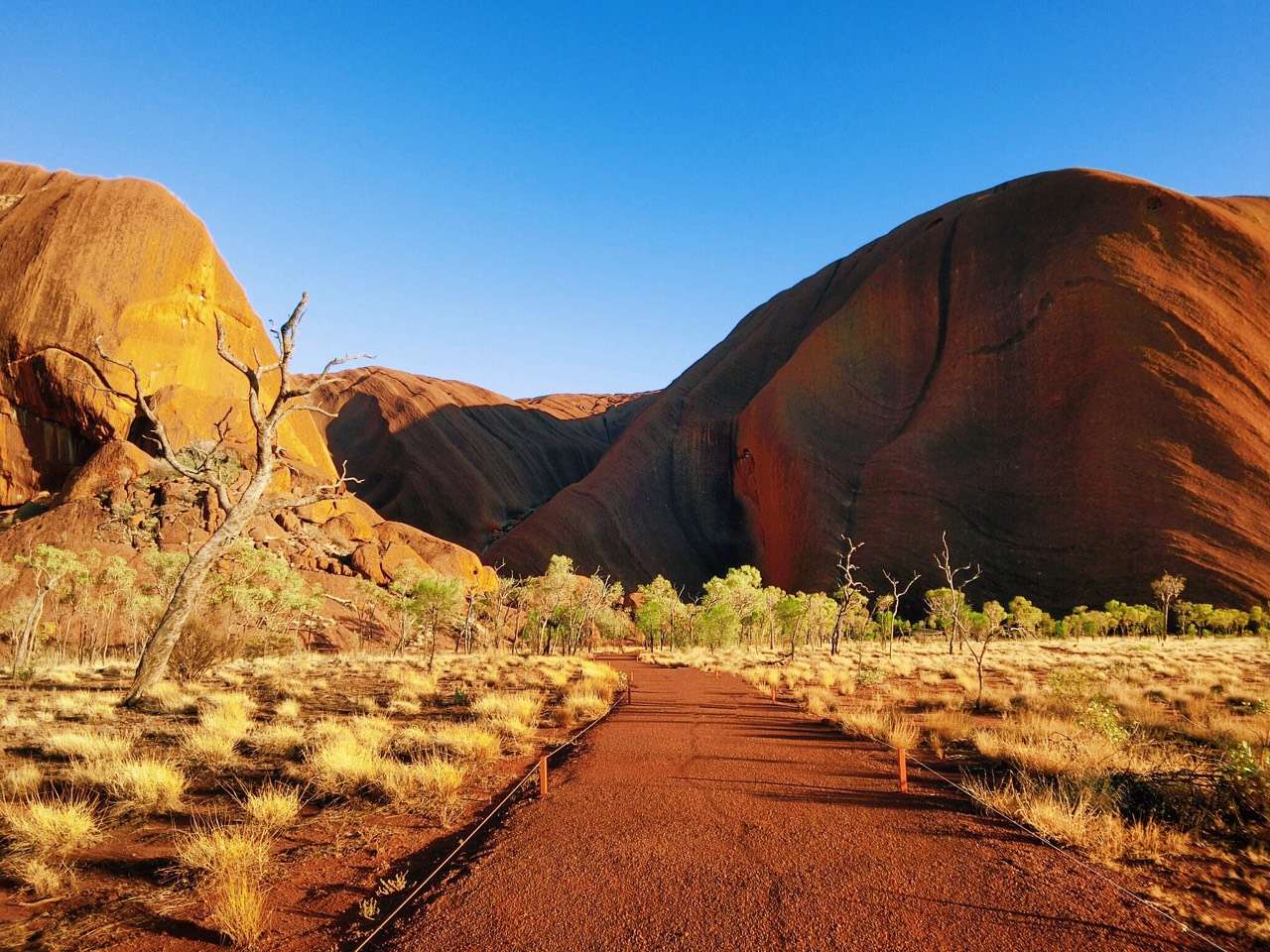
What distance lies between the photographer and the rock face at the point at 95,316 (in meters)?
43.8

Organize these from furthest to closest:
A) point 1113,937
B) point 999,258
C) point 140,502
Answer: point 999,258, point 140,502, point 1113,937

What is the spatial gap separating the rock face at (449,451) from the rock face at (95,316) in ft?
113

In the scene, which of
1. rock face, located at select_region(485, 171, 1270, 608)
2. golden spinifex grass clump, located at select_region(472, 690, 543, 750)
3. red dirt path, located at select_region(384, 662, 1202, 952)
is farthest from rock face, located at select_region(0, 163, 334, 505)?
red dirt path, located at select_region(384, 662, 1202, 952)

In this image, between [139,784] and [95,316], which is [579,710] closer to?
[139,784]

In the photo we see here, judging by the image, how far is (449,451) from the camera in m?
98.6

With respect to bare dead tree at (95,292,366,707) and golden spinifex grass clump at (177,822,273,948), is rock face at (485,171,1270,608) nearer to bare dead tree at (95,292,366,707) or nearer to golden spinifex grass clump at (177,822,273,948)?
bare dead tree at (95,292,366,707)

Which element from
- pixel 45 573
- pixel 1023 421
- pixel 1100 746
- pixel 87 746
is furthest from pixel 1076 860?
pixel 1023 421

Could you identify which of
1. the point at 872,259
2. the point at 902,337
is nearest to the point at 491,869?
the point at 902,337

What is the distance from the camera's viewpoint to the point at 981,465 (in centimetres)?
6500

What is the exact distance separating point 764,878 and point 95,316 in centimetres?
5776

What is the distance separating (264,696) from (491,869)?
11585 mm

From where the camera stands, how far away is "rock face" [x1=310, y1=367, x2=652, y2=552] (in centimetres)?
9212

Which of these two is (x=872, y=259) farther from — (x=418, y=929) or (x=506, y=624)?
(x=418, y=929)

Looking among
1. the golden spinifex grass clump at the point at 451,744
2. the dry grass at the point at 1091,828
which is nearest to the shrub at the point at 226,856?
the golden spinifex grass clump at the point at 451,744
